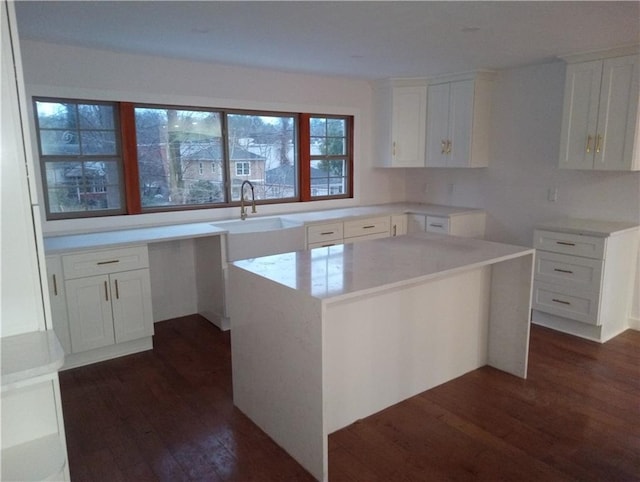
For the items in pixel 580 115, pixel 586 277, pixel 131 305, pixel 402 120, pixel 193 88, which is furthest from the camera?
pixel 402 120

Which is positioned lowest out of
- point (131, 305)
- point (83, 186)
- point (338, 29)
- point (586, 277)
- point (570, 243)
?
point (131, 305)

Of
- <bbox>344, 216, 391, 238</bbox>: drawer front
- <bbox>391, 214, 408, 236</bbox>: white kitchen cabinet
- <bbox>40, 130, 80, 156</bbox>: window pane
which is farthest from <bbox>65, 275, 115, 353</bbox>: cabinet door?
<bbox>391, 214, 408, 236</bbox>: white kitchen cabinet

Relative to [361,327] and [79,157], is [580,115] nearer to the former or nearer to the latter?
[361,327]

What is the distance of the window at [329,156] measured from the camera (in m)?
4.96

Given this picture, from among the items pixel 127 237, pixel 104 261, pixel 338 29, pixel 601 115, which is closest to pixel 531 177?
pixel 601 115

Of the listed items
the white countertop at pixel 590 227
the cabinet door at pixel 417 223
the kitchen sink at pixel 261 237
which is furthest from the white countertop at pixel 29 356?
the cabinet door at pixel 417 223

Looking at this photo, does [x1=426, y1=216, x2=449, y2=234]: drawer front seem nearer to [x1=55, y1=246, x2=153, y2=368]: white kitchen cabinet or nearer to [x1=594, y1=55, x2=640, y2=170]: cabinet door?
[x1=594, y1=55, x2=640, y2=170]: cabinet door

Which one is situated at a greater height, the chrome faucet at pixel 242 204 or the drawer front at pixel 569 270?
the chrome faucet at pixel 242 204

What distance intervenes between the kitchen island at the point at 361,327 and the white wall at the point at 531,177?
61.5 inches

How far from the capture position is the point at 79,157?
11.6 ft

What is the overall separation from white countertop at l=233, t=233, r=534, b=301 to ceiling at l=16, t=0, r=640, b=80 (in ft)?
4.48

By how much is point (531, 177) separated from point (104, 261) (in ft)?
12.6

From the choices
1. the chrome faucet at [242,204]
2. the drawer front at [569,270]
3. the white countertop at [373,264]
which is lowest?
the drawer front at [569,270]

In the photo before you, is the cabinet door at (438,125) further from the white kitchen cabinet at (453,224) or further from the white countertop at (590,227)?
the white countertop at (590,227)
